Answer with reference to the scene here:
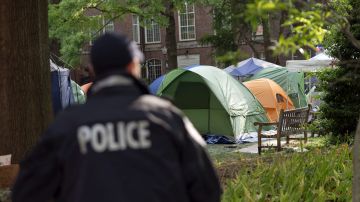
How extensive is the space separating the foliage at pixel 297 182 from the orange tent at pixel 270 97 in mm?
12114

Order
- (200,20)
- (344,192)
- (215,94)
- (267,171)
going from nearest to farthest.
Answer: (344,192), (267,171), (215,94), (200,20)

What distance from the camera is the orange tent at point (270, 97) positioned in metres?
19.5


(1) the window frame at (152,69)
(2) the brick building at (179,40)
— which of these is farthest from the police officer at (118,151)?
(1) the window frame at (152,69)

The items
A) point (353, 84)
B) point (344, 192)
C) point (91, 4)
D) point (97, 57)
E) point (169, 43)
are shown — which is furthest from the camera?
point (169, 43)

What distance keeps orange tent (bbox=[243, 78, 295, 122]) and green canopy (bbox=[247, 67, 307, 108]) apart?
2.59 meters

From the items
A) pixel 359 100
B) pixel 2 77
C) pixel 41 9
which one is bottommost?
pixel 359 100

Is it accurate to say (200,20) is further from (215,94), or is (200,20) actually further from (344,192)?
(344,192)

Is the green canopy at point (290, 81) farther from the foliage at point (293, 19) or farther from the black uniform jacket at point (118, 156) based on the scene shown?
the black uniform jacket at point (118, 156)

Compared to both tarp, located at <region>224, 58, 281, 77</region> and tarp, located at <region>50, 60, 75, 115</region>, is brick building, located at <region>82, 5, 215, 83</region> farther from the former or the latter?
tarp, located at <region>50, 60, 75, 115</region>

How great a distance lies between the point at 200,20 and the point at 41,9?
36.7 metres

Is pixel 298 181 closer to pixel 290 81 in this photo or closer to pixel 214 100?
pixel 214 100

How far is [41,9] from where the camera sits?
7.93m

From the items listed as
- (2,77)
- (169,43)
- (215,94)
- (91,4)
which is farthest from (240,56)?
(169,43)

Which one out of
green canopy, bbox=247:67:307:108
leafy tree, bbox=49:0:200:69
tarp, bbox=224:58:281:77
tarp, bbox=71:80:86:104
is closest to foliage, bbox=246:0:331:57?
tarp, bbox=71:80:86:104
